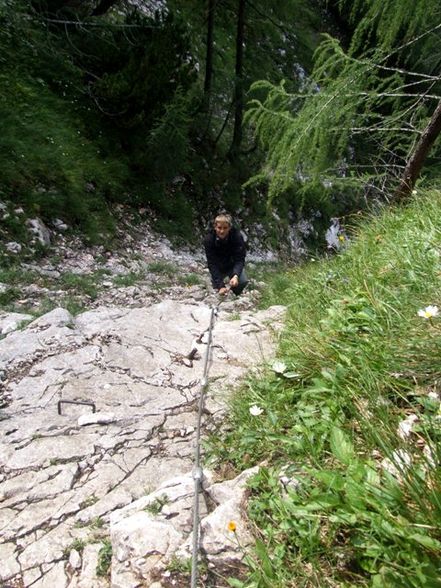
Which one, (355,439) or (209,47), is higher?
(209,47)

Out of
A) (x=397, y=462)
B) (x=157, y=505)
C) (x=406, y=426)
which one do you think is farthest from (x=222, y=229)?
(x=397, y=462)

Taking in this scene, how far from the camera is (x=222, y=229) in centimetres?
597

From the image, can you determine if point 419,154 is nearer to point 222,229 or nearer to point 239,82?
point 222,229

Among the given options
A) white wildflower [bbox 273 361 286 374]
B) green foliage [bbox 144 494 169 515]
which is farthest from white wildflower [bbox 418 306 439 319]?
green foliage [bbox 144 494 169 515]

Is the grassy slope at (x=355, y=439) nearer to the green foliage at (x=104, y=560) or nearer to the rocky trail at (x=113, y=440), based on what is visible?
the rocky trail at (x=113, y=440)

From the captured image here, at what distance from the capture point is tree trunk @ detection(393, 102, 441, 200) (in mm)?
5098

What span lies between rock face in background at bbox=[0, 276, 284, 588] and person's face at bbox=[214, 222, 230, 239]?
109 cm

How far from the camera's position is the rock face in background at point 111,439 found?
200cm

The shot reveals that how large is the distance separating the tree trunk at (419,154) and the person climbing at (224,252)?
2259mm

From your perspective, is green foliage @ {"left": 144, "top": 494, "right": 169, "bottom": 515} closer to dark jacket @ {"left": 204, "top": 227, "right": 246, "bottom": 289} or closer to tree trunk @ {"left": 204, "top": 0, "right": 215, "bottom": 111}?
dark jacket @ {"left": 204, "top": 227, "right": 246, "bottom": 289}

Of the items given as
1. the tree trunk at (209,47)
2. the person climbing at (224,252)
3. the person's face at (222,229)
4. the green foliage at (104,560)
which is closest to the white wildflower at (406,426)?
the green foliage at (104,560)

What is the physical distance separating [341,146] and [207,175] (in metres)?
9.00

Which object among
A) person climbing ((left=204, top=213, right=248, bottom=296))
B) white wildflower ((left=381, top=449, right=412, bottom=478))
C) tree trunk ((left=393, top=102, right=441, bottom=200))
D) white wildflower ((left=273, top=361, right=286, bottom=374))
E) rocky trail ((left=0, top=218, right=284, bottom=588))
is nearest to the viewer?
white wildflower ((left=381, top=449, right=412, bottom=478))

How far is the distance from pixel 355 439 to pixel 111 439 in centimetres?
194
